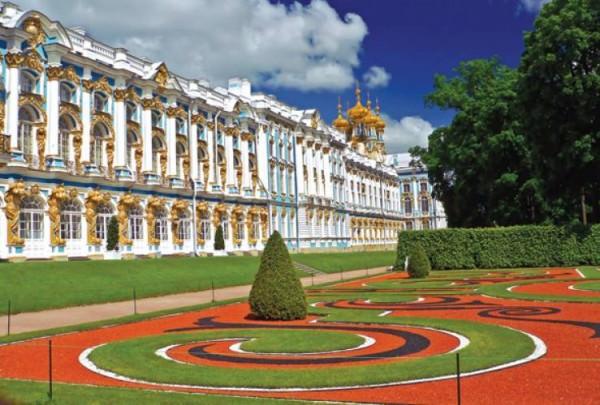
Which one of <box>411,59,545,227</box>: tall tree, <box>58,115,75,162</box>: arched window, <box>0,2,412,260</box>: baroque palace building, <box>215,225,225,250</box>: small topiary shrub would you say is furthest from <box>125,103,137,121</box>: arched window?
<box>411,59,545,227</box>: tall tree

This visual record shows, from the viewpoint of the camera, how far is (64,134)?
4025 cm

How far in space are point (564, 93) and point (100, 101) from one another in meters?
30.9

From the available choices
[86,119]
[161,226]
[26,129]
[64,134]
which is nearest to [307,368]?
[26,129]

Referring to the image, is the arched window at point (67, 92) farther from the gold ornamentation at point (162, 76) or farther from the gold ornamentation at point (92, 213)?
the gold ornamentation at point (162, 76)

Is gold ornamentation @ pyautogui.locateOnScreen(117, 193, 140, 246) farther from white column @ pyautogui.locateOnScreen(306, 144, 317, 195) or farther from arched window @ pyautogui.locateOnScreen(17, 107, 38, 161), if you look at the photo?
white column @ pyautogui.locateOnScreen(306, 144, 317, 195)

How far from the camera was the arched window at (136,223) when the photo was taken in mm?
44625

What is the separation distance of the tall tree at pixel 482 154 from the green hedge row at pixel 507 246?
160 inches

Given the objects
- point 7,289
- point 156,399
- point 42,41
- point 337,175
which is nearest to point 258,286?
point 156,399

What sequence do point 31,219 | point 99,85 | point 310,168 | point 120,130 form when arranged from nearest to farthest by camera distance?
point 31,219 < point 99,85 < point 120,130 < point 310,168

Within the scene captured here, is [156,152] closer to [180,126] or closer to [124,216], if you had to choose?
[180,126]

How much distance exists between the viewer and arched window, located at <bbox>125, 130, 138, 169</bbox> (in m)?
45.8

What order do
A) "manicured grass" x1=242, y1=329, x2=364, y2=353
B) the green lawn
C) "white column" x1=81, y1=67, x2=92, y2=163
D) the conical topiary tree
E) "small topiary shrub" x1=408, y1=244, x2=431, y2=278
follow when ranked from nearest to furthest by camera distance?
"manicured grass" x1=242, y1=329, x2=364, y2=353
the conical topiary tree
the green lawn
"small topiary shrub" x1=408, y1=244, x2=431, y2=278
"white column" x1=81, y1=67, x2=92, y2=163

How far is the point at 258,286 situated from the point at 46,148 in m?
24.4

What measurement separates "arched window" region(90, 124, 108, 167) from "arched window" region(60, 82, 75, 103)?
9.70ft
